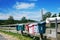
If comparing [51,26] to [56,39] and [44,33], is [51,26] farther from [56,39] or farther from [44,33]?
[44,33]

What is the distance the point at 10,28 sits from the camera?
23.1 metres

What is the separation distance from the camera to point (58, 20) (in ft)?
20.2

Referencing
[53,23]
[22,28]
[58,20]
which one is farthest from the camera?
[22,28]

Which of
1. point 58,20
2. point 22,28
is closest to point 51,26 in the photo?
point 58,20

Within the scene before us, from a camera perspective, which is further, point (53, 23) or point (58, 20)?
point (53, 23)

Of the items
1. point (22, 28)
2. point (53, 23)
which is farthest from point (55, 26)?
point (22, 28)

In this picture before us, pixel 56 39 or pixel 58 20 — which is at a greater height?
pixel 58 20

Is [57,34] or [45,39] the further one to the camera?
[45,39]

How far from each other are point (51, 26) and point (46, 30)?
1.34m

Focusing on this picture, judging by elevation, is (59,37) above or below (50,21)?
below

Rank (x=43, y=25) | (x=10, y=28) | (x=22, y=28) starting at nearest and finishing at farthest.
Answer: (x=43, y=25), (x=22, y=28), (x=10, y=28)

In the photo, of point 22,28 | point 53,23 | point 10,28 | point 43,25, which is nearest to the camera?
point 53,23

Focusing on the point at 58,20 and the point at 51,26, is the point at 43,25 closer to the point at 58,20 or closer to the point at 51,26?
the point at 51,26

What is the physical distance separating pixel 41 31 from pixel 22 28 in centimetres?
666
